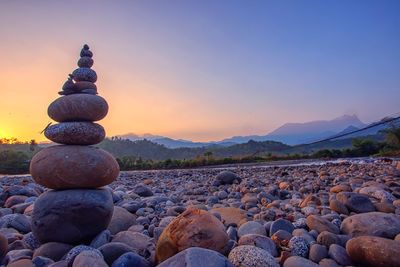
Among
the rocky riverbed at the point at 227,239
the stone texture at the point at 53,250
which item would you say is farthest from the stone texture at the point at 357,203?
the stone texture at the point at 53,250

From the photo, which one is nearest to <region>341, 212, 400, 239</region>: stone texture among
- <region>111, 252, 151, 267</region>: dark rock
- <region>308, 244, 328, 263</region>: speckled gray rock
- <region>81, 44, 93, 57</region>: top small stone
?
<region>308, 244, 328, 263</region>: speckled gray rock

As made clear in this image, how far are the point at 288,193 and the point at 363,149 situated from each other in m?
24.0

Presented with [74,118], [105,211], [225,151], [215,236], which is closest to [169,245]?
[215,236]

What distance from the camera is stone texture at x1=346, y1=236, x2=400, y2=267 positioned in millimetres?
3604

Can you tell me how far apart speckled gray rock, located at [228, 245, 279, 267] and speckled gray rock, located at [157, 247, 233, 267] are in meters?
0.38

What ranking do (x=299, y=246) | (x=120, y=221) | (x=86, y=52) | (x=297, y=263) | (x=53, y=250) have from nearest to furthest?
1. (x=297, y=263)
2. (x=299, y=246)
3. (x=53, y=250)
4. (x=86, y=52)
5. (x=120, y=221)

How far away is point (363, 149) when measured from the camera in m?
30.2

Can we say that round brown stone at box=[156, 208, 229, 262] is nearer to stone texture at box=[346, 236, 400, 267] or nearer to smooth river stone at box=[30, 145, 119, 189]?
stone texture at box=[346, 236, 400, 267]

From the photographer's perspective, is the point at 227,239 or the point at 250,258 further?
the point at 227,239

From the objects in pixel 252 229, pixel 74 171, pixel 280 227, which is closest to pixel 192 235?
pixel 252 229

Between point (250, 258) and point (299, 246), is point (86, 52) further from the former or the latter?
point (299, 246)

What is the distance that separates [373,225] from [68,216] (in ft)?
13.6

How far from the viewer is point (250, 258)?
350 cm

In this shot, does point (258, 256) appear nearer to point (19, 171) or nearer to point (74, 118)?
point (74, 118)
